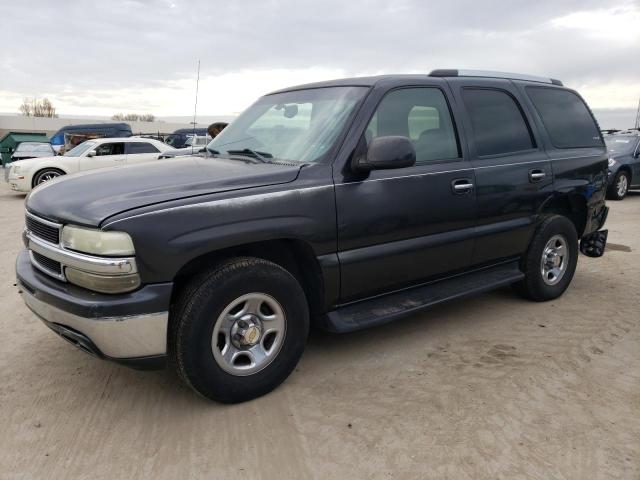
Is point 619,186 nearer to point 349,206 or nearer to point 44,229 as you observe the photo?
point 349,206

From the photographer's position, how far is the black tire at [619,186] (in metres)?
12.6

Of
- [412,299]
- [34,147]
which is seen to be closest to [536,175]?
[412,299]

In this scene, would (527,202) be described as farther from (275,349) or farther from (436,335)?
(275,349)

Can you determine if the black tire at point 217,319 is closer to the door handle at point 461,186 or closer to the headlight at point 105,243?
the headlight at point 105,243

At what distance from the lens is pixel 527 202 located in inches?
173

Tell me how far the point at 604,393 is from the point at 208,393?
2321 mm

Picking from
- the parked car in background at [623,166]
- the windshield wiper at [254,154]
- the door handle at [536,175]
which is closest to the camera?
the windshield wiper at [254,154]

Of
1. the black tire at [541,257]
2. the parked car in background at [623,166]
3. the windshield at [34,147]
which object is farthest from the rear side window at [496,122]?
the windshield at [34,147]

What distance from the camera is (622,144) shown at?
13.4 meters

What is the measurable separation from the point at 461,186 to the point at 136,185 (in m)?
2.22

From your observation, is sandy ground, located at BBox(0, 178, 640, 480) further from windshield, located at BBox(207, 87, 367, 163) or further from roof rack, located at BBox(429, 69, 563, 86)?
roof rack, located at BBox(429, 69, 563, 86)

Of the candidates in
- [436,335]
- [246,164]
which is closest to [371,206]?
[246,164]

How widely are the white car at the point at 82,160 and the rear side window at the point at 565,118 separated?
9.46 m

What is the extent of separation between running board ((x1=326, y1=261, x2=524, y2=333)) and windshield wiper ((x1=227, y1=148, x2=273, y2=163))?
1.08 meters
